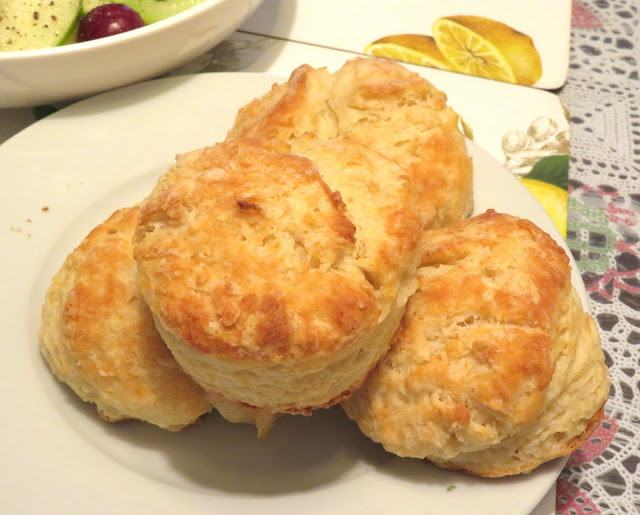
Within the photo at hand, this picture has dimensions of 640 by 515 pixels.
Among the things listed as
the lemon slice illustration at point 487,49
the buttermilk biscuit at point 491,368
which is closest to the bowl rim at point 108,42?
the lemon slice illustration at point 487,49

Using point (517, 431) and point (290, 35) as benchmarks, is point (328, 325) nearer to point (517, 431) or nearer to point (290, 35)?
point (517, 431)

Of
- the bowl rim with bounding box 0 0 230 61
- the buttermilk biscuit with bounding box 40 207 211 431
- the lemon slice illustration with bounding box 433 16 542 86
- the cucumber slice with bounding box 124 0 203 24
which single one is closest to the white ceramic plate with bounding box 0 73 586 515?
the buttermilk biscuit with bounding box 40 207 211 431

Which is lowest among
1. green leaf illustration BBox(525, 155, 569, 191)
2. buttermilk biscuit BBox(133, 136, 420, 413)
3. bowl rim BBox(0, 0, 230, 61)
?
green leaf illustration BBox(525, 155, 569, 191)

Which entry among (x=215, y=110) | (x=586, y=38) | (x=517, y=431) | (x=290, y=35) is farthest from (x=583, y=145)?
(x=517, y=431)

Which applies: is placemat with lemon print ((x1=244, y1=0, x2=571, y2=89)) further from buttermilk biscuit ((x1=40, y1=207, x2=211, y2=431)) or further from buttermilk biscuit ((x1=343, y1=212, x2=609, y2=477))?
buttermilk biscuit ((x1=40, y1=207, x2=211, y2=431))

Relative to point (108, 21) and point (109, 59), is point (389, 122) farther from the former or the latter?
point (108, 21)

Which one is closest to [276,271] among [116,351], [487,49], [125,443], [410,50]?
[116,351]
